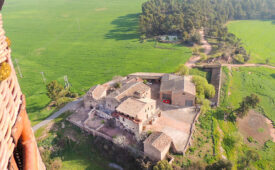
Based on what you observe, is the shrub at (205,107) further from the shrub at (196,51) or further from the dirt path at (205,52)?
the shrub at (196,51)

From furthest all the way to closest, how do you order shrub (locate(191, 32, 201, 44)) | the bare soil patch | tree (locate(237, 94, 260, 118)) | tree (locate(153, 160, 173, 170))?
shrub (locate(191, 32, 201, 44)), tree (locate(237, 94, 260, 118)), the bare soil patch, tree (locate(153, 160, 173, 170))

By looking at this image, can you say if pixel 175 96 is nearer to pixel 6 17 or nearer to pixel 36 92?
pixel 36 92

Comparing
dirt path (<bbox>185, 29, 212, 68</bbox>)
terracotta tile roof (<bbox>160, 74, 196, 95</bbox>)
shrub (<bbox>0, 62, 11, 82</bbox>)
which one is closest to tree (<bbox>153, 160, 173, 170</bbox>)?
terracotta tile roof (<bbox>160, 74, 196, 95</bbox>)

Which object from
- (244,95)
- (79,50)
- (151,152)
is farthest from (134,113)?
(79,50)

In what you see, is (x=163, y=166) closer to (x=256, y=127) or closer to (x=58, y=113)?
(x=256, y=127)

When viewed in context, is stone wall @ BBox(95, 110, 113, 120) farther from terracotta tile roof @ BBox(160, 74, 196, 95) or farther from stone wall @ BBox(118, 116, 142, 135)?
terracotta tile roof @ BBox(160, 74, 196, 95)

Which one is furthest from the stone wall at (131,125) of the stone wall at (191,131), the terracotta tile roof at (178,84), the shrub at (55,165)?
the terracotta tile roof at (178,84)
